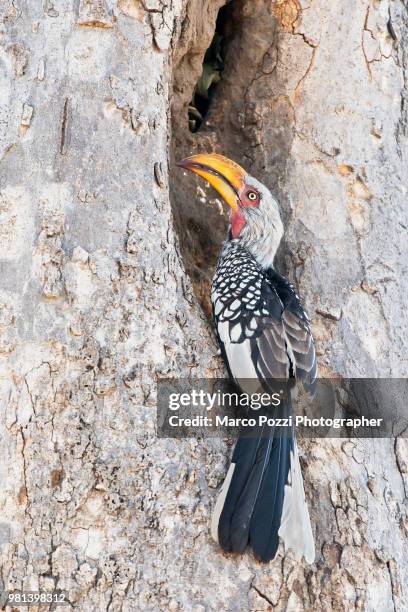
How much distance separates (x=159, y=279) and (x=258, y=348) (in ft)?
1.52

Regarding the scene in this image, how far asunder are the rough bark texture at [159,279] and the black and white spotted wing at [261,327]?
4.6 inches

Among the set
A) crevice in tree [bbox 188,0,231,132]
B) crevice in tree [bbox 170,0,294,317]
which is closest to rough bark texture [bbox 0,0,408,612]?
crevice in tree [bbox 170,0,294,317]

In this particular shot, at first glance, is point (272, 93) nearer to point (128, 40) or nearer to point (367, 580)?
point (128, 40)

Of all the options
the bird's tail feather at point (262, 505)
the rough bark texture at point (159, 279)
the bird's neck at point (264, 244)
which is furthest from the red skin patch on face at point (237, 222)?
the bird's tail feather at point (262, 505)

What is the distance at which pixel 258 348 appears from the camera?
2.89 meters

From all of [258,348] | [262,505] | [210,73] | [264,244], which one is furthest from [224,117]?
[262,505]

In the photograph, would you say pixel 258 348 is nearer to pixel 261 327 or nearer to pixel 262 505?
pixel 261 327

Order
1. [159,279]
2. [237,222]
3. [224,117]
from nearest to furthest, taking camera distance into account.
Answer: [159,279], [237,222], [224,117]

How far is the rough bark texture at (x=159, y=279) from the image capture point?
238cm

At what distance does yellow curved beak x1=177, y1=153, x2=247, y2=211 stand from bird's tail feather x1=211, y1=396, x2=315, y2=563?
1258 mm

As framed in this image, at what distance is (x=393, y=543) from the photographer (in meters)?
2.68

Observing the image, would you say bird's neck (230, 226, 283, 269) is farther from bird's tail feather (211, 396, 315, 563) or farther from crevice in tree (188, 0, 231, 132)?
bird's tail feather (211, 396, 315, 563)

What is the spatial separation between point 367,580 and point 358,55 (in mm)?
2231

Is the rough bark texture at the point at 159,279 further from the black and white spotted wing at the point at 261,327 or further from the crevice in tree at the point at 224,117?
the black and white spotted wing at the point at 261,327
